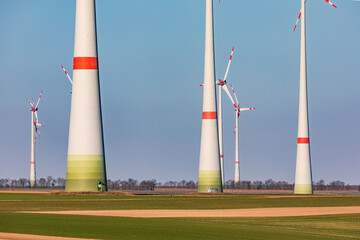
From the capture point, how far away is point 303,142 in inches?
4665

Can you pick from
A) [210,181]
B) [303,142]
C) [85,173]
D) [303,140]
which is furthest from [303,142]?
[85,173]

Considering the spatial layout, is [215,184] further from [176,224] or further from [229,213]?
[176,224]

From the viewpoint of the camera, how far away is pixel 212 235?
40.8 m

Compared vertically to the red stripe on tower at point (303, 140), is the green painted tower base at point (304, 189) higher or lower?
lower

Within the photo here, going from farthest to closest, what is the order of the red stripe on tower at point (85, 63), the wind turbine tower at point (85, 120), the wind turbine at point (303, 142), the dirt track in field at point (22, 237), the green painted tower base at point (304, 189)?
1. the green painted tower base at point (304, 189)
2. the wind turbine at point (303, 142)
3. the red stripe on tower at point (85, 63)
4. the wind turbine tower at point (85, 120)
5. the dirt track in field at point (22, 237)

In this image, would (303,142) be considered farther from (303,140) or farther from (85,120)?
(85,120)

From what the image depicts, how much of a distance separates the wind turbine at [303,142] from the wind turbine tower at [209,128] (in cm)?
1362

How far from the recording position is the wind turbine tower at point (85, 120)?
91.6m

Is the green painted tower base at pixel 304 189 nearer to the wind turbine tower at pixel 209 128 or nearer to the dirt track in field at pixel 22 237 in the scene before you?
the wind turbine tower at pixel 209 128

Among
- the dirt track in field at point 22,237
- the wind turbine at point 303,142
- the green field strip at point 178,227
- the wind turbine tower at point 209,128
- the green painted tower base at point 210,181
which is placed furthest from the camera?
the wind turbine at point 303,142

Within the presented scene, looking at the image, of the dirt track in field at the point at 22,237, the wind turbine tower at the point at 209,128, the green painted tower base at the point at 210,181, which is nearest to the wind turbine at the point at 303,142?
the wind turbine tower at the point at 209,128

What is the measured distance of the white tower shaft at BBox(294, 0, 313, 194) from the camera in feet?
386

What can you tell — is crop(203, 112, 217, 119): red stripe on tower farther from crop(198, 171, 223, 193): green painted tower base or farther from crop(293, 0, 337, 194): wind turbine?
crop(293, 0, 337, 194): wind turbine

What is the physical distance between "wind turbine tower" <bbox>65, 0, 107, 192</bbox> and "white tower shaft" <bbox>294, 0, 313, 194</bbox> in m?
36.8
